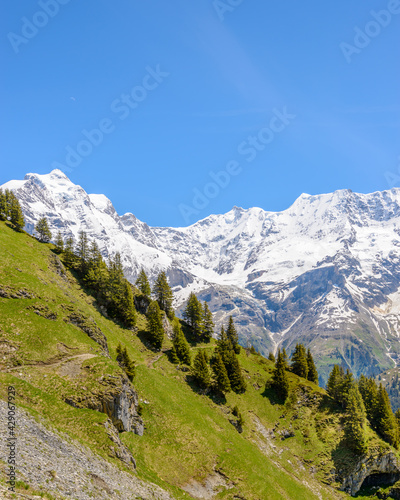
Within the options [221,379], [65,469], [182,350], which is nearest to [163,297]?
[182,350]

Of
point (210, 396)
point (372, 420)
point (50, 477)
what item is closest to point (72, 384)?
point (50, 477)

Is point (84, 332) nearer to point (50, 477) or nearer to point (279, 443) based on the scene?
point (50, 477)

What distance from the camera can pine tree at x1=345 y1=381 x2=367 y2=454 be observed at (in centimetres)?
6718

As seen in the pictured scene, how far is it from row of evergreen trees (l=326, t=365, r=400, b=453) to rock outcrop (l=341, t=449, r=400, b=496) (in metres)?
2.62

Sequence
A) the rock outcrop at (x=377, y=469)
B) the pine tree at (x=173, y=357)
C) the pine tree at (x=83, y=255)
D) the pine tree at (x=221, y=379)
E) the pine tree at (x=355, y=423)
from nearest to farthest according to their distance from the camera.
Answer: the rock outcrop at (x=377, y=469), the pine tree at (x=355, y=423), the pine tree at (x=221, y=379), the pine tree at (x=173, y=357), the pine tree at (x=83, y=255)

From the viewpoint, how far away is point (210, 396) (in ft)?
224

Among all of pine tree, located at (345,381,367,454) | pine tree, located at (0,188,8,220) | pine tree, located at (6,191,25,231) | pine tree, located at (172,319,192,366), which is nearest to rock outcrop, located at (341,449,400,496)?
pine tree, located at (345,381,367,454)

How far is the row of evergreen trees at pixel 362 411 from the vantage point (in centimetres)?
6862

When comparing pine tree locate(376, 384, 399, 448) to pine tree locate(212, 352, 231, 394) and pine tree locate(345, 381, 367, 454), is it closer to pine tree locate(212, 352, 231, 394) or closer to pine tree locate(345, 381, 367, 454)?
pine tree locate(345, 381, 367, 454)

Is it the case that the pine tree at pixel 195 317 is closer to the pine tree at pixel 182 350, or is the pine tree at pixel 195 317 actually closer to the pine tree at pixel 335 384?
the pine tree at pixel 182 350

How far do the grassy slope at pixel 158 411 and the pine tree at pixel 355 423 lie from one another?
320 cm

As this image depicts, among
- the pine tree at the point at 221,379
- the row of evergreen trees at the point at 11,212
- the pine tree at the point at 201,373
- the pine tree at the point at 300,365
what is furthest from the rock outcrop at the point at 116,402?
the pine tree at the point at 300,365

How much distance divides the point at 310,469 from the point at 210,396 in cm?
2552

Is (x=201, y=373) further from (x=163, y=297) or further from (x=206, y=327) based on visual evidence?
(x=163, y=297)
